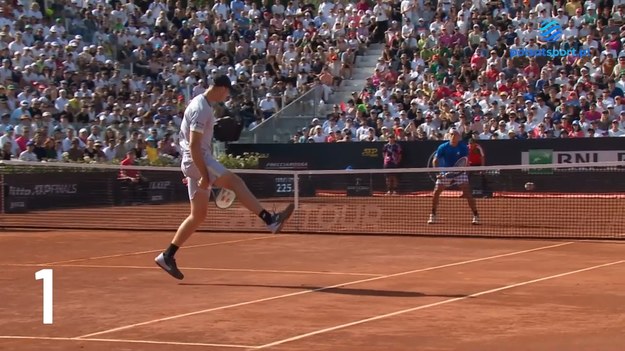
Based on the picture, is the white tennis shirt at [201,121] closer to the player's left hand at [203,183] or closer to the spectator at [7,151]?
the player's left hand at [203,183]

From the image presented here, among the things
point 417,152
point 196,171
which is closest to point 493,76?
point 417,152

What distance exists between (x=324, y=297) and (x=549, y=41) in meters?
23.2

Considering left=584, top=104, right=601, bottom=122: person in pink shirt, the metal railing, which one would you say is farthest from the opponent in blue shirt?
the metal railing

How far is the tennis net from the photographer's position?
18891 millimetres

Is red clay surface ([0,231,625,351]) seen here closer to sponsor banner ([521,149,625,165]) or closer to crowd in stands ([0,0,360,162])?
sponsor banner ([521,149,625,165])

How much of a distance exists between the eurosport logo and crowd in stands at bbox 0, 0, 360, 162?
5805 mm

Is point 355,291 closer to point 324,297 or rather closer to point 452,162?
point 324,297

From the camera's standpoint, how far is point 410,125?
31.0 m

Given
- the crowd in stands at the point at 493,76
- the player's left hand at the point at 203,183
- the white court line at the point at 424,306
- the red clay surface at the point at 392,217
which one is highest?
the crowd in stands at the point at 493,76

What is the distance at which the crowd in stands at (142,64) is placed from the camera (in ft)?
94.1

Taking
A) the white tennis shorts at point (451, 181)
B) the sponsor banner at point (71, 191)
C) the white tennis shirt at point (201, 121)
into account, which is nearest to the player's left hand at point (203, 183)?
the white tennis shirt at point (201, 121)

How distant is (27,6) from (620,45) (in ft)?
56.5

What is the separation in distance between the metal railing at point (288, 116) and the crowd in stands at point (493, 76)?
0.45m

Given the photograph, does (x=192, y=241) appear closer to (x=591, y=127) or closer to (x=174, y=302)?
(x=174, y=302)
